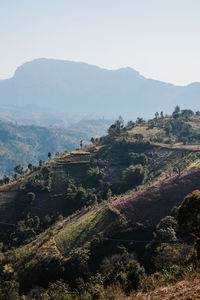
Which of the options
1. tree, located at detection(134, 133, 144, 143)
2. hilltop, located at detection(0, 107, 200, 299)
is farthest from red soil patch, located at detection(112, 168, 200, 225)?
tree, located at detection(134, 133, 144, 143)

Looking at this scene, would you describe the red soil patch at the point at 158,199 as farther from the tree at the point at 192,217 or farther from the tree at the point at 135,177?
the tree at the point at 192,217

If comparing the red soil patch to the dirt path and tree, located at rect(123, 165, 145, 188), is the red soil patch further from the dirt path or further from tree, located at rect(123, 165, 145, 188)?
the dirt path

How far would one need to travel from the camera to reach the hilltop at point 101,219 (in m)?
48.8

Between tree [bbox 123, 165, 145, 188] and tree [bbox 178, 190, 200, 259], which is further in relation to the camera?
tree [bbox 123, 165, 145, 188]

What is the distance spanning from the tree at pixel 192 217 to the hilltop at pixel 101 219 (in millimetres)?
3700

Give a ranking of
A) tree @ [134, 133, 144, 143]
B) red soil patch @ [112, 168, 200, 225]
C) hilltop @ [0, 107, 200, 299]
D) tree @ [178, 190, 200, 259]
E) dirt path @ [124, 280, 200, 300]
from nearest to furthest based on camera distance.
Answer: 1. dirt path @ [124, 280, 200, 300]
2. tree @ [178, 190, 200, 259]
3. hilltop @ [0, 107, 200, 299]
4. red soil patch @ [112, 168, 200, 225]
5. tree @ [134, 133, 144, 143]

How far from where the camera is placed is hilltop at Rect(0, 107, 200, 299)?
4880cm

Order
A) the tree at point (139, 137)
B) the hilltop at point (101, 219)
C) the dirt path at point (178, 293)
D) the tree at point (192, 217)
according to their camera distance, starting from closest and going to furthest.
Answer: the dirt path at point (178, 293) < the tree at point (192, 217) < the hilltop at point (101, 219) < the tree at point (139, 137)

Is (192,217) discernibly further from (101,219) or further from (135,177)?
(135,177)

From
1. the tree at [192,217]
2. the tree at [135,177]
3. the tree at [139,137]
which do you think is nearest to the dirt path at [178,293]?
the tree at [192,217]

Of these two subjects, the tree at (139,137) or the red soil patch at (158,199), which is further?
the tree at (139,137)

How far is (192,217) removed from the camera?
2936 cm

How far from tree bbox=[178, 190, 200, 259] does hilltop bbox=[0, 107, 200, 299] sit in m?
3.70

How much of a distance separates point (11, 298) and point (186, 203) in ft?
124
